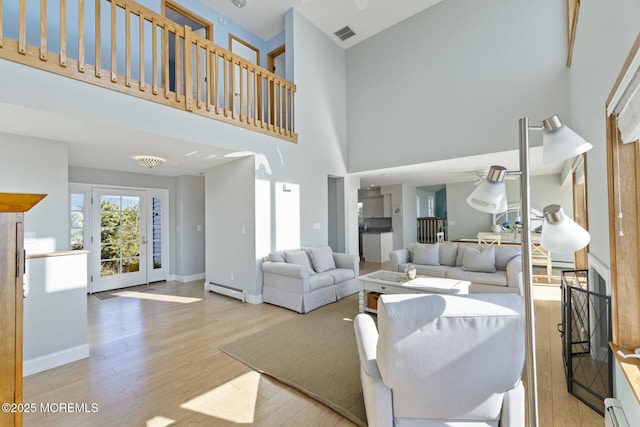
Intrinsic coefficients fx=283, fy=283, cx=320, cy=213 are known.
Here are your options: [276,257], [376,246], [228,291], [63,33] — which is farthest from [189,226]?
[376,246]

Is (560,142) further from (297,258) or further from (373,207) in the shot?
(373,207)

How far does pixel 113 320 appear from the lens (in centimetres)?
382

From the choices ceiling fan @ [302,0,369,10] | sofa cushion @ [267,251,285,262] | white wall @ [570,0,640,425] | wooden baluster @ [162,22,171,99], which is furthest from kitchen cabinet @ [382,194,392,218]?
wooden baluster @ [162,22,171,99]

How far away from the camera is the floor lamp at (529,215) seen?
0.90 m

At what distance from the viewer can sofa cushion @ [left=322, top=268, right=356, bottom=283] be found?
15.0 ft

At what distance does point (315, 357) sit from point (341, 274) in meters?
2.03

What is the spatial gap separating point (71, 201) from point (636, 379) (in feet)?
23.0

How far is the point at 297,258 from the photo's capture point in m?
4.66

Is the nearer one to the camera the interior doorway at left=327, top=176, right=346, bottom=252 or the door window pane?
the door window pane

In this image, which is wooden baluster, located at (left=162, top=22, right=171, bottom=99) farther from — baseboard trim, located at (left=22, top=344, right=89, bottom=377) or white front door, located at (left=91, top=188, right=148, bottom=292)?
white front door, located at (left=91, top=188, right=148, bottom=292)

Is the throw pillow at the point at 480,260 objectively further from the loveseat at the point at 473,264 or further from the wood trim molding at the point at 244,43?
the wood trim molding at the point at 244,43

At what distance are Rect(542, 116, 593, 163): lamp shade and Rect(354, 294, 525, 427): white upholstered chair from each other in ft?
2.47

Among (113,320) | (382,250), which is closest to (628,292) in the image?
(113,320)

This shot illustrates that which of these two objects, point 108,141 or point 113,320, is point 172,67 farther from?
point 113,320
